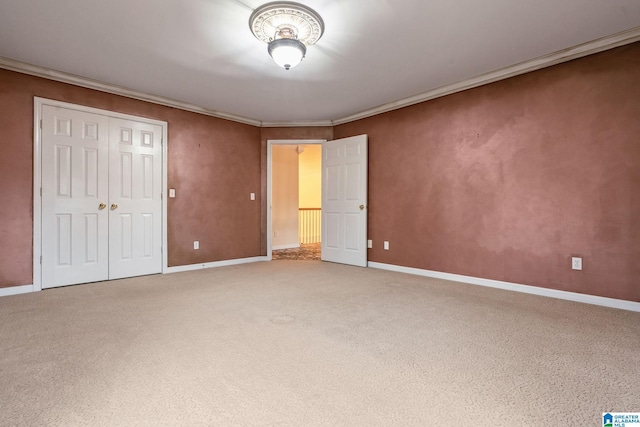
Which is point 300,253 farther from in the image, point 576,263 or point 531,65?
point 531,65

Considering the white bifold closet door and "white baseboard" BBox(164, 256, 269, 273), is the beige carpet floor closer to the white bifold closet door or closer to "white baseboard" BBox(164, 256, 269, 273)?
the white bifold closet door

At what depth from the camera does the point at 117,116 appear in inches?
160

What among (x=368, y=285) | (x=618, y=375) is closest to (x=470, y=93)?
(x=368, y=285)

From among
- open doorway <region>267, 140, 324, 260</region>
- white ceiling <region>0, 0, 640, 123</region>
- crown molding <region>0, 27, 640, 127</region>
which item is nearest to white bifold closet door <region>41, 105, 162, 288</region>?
crown molding <region>0, 27, 640, 127</region>

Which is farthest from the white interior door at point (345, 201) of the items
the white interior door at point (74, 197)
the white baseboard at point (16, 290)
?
the white baseboard at point (16, 290)

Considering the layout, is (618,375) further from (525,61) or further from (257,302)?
(525,61)

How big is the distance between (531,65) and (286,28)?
102 inches

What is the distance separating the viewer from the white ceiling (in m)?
2.45

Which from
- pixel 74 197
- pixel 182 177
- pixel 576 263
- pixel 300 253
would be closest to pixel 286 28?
pixel 182 177

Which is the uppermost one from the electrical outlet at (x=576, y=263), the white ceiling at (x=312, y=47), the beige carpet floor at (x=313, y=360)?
the white ceiling at (x=312, y=47)

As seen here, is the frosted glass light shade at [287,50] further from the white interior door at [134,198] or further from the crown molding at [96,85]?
the white interior door at [134,198]

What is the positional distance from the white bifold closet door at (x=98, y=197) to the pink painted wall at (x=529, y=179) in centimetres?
342

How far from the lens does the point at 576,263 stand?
10.3 feet

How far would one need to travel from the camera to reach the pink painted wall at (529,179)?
2.91 meters
